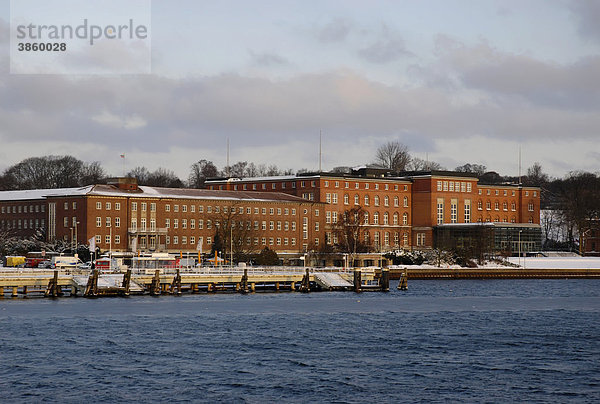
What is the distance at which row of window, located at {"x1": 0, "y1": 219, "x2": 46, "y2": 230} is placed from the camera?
140375mm

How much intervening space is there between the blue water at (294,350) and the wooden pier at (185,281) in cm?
243

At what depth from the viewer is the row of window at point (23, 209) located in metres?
141

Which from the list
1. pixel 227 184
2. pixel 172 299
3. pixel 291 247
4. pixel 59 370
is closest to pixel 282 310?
pixel 172 299

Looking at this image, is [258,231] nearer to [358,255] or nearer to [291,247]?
[291,247]

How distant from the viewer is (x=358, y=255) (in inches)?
5276

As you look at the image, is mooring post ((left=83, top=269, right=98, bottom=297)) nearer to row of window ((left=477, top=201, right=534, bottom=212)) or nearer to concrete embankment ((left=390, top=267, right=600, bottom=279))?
concrete embankment ((left=390, top=267, right=600, bottom=279))

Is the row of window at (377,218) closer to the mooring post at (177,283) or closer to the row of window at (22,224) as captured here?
the row of window at (22,224)

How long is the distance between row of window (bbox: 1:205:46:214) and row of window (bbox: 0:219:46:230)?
4.15 ft

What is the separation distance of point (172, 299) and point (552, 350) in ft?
113

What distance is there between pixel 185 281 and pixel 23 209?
214ft

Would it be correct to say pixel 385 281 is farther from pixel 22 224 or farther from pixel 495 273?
pixel 22 224

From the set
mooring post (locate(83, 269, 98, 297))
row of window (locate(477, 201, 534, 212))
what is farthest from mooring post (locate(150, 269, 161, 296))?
row of window (locate(477, 201, 534, 212))

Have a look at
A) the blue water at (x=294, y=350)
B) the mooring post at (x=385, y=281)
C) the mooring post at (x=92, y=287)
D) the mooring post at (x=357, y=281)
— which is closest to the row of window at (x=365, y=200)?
the mooring post at (x=385, y=281)

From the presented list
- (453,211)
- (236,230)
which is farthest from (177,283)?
(453,211)
